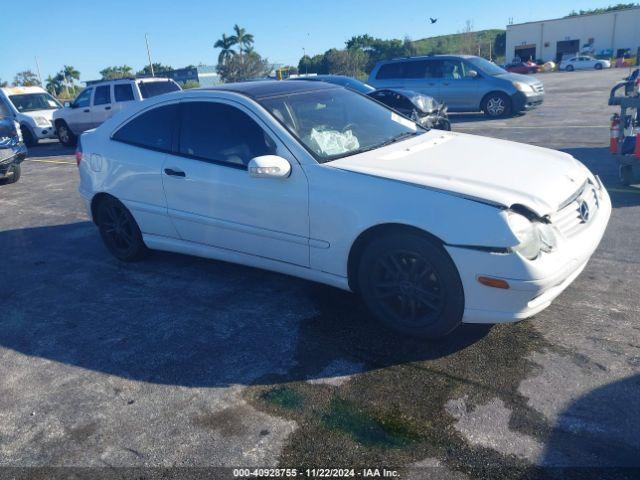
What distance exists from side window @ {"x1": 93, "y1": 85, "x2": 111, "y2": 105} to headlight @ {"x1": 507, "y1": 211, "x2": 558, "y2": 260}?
13.5 meters

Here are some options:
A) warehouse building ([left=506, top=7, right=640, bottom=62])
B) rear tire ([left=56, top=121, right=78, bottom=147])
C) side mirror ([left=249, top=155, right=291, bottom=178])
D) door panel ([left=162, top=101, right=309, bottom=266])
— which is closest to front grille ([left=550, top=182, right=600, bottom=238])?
door panel ([left=162, top=101, right=309, bottom=266])

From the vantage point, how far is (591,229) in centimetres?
339

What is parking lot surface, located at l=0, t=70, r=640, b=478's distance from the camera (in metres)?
2.55

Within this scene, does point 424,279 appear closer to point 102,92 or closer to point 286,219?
point 286,219

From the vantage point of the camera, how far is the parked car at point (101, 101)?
Result: 13492 millimetres

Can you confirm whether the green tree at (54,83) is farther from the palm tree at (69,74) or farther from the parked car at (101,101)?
the parked car at (101,101)

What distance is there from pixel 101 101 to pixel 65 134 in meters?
2.20

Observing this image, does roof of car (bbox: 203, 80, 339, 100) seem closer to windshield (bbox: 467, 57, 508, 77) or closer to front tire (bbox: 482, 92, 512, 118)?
front tire (bbox: 482, 92, 512, 118)

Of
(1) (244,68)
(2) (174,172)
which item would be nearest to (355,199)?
(2) (174,172)

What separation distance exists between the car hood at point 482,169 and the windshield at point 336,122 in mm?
168

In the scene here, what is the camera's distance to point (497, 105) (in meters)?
14.8

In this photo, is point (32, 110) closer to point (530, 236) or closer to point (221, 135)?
point (221, 135)

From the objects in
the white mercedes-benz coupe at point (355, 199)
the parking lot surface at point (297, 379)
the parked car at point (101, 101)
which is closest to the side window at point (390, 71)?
the parked car at point (101, 101)

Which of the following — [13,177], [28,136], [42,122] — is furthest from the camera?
[28,136]
